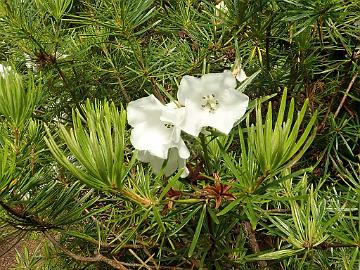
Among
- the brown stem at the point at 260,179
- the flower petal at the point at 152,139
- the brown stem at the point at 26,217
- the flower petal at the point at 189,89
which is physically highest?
the flower petal at the point at 189,89

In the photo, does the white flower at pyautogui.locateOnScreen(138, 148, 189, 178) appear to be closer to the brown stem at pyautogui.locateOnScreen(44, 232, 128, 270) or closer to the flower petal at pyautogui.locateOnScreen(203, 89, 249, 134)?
the flower petal at pyautogui.locateOnScreen(203, 89, 249, 134)

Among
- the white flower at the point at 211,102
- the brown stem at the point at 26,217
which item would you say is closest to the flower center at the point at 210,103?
the white flower at the point at 211,102

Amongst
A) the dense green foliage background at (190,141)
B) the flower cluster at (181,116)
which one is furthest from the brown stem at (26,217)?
the flower cluster at (181,116)

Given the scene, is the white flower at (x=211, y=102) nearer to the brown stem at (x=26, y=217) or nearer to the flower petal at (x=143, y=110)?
the flower petal at (x=143, y=110)

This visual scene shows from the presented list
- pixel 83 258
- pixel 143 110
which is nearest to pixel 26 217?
pixel 83 258

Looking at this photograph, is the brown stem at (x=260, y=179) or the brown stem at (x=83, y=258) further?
the brown stem at (x=83, y=258)

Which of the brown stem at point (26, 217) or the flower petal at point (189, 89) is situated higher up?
the flower petal at point (189, 89)

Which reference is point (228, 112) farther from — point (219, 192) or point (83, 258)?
point (83, 258)
